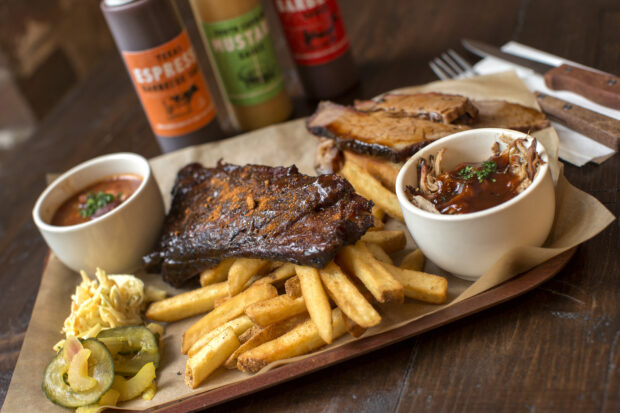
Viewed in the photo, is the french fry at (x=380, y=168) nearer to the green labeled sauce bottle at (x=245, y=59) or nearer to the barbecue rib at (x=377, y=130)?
the barbecue rib at (x=377, y=130)

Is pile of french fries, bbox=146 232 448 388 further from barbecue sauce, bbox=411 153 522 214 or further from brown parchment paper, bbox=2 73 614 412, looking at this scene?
barbecue sauce, bbox=411 153 522 214

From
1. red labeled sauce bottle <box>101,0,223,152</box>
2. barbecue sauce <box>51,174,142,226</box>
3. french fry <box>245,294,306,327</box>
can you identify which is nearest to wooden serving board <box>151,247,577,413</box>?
french fry <box>245,294,306,327</box>

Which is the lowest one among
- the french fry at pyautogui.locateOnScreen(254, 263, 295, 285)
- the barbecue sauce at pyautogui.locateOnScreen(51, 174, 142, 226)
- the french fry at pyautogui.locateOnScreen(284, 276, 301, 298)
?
the french fry at pyautogui.locateOnScreen(254, 263, 295, 285)

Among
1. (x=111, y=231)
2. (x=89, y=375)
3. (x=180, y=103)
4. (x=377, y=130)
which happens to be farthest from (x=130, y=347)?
(x=180, y=103)

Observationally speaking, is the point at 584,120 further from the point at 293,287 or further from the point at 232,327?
the point at 232,327

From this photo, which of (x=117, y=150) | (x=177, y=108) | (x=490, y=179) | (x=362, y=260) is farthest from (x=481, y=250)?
(x=117, y=150)

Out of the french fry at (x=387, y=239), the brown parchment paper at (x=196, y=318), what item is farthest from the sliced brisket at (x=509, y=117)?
the french fry at (x=387, y=239)
